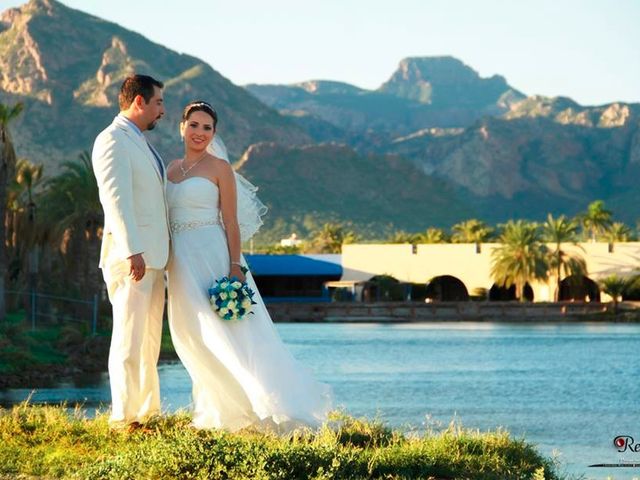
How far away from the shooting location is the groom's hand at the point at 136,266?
789cm

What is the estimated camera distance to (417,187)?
14012 centimetres

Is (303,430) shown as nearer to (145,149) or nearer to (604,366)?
(145,149)

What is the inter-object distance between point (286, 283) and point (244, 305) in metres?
81.1

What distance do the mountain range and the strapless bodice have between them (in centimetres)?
11430

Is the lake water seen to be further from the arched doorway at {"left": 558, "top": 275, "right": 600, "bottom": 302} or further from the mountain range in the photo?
the mountain range

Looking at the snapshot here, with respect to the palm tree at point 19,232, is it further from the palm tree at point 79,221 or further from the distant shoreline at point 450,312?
the distant shoreline at point 450,312

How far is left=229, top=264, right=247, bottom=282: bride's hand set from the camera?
819 centimetres

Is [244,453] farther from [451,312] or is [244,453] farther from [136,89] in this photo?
[451,312]

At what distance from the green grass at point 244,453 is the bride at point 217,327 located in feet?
0.61

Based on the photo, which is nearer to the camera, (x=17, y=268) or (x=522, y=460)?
(x=522, y=460)

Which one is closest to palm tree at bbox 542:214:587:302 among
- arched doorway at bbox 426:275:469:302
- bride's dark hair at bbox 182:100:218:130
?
arched doorway at bbox 426:275:469:302

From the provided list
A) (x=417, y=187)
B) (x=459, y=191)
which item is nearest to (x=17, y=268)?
(x=417, y=187)

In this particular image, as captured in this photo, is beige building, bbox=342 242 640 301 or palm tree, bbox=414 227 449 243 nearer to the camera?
beige building, bbox=342 242 640 301

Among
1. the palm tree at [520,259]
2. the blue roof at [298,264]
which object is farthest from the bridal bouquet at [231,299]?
the blue roof at [298,264]
